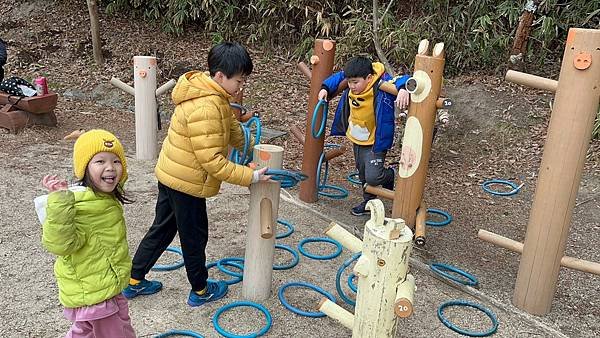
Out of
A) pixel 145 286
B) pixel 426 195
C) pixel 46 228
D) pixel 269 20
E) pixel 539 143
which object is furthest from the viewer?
pixel 269 20

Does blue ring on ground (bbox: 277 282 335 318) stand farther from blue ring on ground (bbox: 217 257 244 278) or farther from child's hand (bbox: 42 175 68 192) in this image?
child's hand (bbox: 42 175 68 192)

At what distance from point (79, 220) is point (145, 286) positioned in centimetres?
96

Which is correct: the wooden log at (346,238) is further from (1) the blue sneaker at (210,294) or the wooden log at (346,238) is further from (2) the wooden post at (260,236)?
(1) the blue sneaker at (210,294)

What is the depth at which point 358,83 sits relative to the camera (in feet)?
11.4

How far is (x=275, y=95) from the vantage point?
23.1 ft

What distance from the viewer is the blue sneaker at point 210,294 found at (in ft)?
8.63

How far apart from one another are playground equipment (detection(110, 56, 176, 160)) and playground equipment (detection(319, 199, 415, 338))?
10.8ft

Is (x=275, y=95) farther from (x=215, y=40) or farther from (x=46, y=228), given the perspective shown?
(x=46, y=228)

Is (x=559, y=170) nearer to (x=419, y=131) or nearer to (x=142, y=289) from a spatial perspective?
(x=419, y=131)

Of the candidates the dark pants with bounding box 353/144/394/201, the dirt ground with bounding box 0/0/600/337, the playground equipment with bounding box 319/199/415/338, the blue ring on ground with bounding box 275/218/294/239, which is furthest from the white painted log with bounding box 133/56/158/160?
the playground equipment with bounding box 319/199/415/338

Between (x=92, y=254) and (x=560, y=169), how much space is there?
2123 millimetres

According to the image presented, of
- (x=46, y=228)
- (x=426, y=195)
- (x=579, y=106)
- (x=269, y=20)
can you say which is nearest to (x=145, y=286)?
(x=46, y=228)

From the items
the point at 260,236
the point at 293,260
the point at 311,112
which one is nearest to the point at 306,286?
the point at 293,260

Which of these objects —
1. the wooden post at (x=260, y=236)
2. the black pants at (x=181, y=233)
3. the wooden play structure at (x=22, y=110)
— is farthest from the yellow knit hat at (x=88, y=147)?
the wooden play structure at (x=22, y=110)
